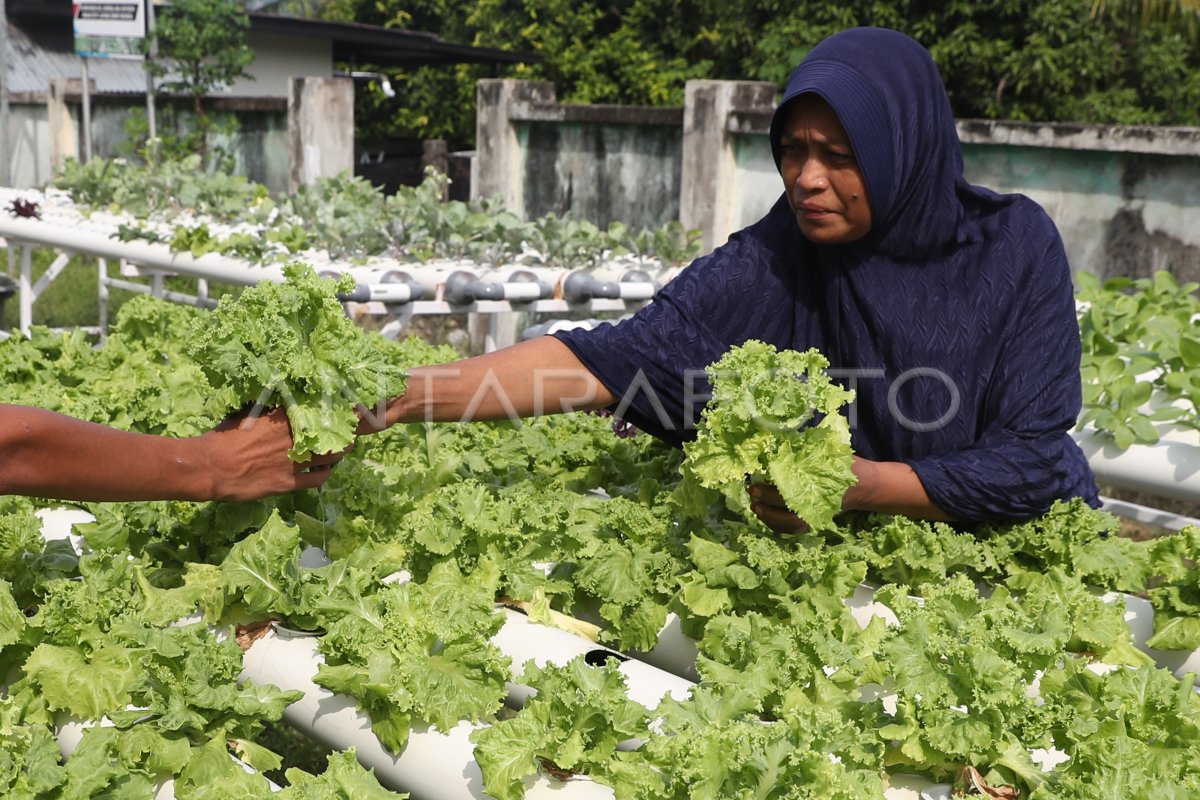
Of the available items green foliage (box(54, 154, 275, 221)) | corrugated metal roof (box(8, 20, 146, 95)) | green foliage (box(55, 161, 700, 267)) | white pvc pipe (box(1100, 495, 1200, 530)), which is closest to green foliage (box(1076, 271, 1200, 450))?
white pvc pipe (box(1100, 495, 1200, 530))

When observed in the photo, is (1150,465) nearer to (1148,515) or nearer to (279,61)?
(1148,515)

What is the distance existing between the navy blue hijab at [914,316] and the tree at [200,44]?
44.5 feet

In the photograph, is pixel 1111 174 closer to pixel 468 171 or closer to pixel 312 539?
pixel 312 539

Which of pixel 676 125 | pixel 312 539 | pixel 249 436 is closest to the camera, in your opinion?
pixel 249 436

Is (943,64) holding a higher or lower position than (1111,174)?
higher

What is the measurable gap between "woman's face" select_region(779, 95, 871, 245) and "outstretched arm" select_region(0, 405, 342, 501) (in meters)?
1.22

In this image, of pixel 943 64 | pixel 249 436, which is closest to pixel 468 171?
pixel 943 64

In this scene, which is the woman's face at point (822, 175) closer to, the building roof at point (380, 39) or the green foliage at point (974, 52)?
the green foliage at point (974, 52)

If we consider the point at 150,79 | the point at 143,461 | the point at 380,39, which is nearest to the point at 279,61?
the point at 380,39

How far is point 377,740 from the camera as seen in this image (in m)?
2.35

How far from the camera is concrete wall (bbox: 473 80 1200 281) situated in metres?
7.39

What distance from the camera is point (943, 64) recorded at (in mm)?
14500

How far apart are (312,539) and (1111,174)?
6068mm

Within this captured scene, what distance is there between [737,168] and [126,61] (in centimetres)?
1527
